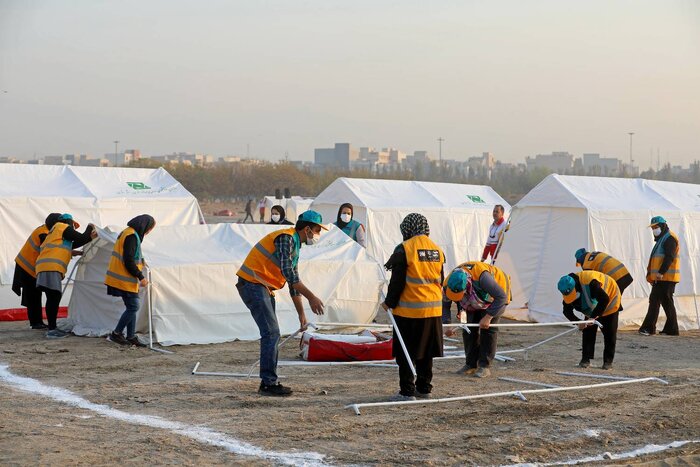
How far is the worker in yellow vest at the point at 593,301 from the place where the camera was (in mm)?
10164

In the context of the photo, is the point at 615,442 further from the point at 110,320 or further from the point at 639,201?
the point at 639,201

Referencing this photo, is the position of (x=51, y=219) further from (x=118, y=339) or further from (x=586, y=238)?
(x=586, y=238)

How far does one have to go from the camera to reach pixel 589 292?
10250 millimetres

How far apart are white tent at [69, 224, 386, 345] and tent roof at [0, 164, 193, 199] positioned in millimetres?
3656

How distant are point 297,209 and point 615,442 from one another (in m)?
24.7

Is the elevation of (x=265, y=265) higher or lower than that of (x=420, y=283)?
higher

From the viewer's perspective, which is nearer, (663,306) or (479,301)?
(479,301)

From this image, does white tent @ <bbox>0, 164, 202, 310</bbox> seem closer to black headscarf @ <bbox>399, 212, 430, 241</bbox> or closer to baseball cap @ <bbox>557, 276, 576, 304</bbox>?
black headscarf @ <bbox>399, 212, 430, 241</bbox>

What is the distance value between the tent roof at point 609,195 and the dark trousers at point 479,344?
5.96 m

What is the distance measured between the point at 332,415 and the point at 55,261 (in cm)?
629

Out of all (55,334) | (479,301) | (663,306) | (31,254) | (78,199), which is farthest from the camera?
(78,199)

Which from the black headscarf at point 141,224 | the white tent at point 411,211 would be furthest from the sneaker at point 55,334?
the white tent at point 411,211

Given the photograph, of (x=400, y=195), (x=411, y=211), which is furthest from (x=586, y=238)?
(x=400, y=195)

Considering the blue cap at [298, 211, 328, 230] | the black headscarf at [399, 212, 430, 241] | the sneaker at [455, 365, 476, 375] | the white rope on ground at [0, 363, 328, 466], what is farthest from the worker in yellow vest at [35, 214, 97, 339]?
the black headscarf at [399, 212, 430, 241]
